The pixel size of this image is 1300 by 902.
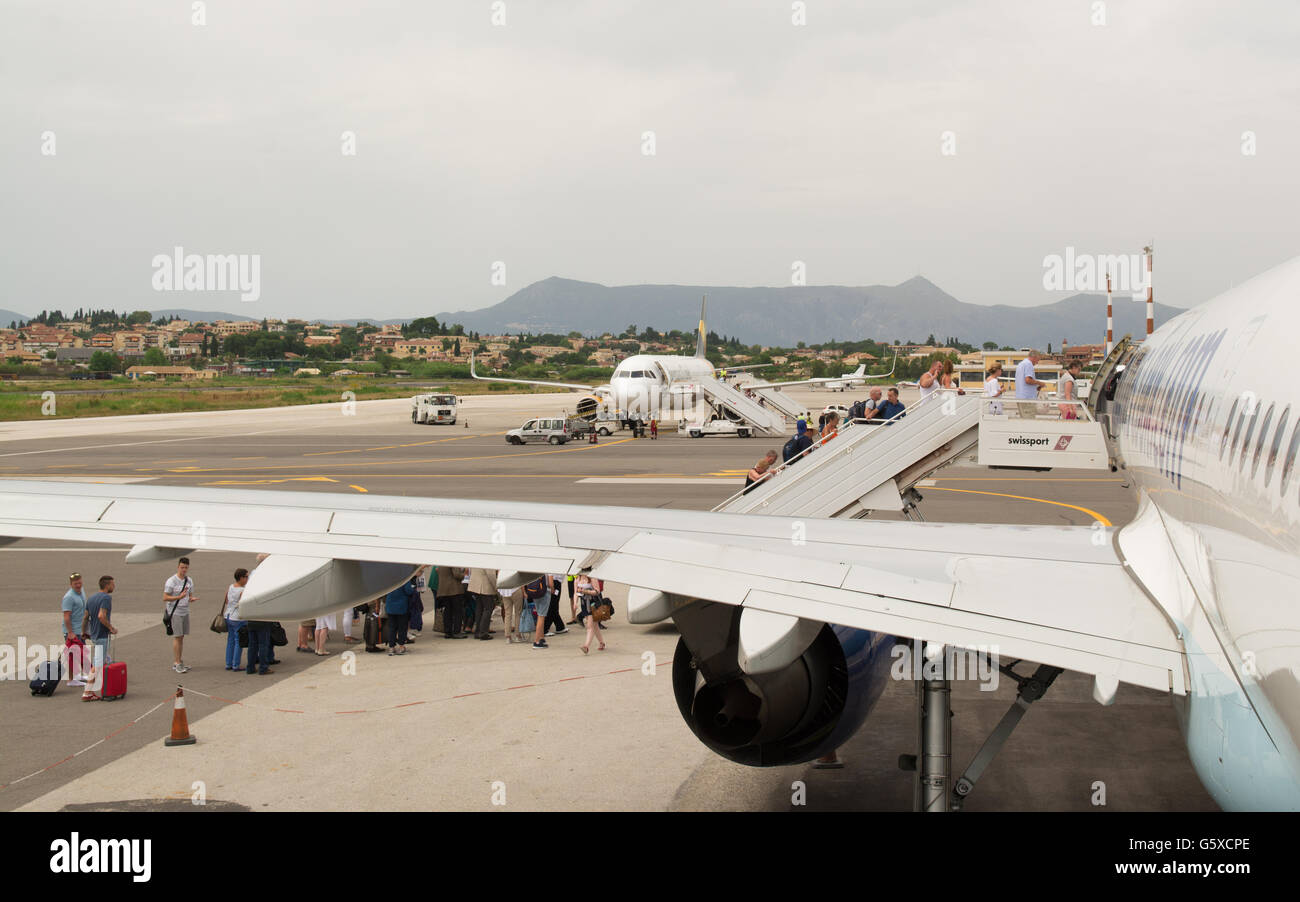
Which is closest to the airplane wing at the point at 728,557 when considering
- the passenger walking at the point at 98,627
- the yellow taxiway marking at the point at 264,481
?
the passenger walking at the point at 98,627

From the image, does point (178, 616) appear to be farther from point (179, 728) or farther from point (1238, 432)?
point (1238, 432)

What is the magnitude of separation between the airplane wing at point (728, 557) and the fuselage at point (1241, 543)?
0.33 metres

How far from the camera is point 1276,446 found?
521 cm

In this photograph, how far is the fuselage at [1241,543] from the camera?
496 centimetres

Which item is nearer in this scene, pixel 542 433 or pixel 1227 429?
pixel 1227 429

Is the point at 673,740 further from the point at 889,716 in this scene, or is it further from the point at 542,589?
the point at 542,589

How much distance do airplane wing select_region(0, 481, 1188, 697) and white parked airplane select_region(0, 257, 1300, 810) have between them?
0.02 m

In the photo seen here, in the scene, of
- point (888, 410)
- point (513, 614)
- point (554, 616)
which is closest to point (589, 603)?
point (554, 616)

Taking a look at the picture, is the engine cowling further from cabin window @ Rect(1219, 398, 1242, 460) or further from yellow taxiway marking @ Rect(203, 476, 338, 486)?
yellow taxiway marking @ Rect(203, 476, 338, 486)

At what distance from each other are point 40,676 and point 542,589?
7.06 metres

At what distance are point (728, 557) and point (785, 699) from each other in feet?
6.14
